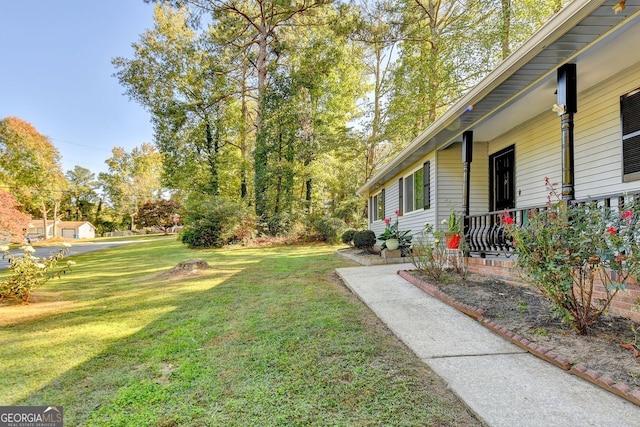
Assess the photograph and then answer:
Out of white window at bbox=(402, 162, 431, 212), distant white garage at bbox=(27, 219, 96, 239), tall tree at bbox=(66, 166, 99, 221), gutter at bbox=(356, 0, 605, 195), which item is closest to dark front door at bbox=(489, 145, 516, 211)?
white window at bbox=(402, 162, 431, 212)

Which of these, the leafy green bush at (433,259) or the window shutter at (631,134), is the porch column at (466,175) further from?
the window shutter at (631,134)

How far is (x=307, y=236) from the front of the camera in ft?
50.6

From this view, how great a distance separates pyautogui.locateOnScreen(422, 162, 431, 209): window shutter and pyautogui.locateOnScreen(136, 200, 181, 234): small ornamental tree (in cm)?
3774

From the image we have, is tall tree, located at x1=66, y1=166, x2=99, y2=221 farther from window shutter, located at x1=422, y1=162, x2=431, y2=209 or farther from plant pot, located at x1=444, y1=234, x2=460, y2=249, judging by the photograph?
plant pot, located at x1=444, y1=234, x2=460, y2=249

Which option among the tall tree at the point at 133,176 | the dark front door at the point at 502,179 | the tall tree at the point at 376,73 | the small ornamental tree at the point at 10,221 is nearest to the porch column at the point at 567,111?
the dark front door at the point at 502,179

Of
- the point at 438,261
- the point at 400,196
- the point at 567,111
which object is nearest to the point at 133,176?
the point at 400,196

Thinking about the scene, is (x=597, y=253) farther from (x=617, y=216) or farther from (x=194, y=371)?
(x=194, y=371)

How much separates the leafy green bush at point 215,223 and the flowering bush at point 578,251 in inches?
488

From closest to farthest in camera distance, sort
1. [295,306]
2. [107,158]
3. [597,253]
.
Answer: [597,253]
[295,306]
[107,158]

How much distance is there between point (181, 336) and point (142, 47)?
807 inches

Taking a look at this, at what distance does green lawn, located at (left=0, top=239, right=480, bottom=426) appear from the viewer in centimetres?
183

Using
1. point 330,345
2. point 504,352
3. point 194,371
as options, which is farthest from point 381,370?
point 194,371

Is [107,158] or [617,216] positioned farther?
[107,158]

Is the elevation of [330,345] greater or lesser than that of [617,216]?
lesser
